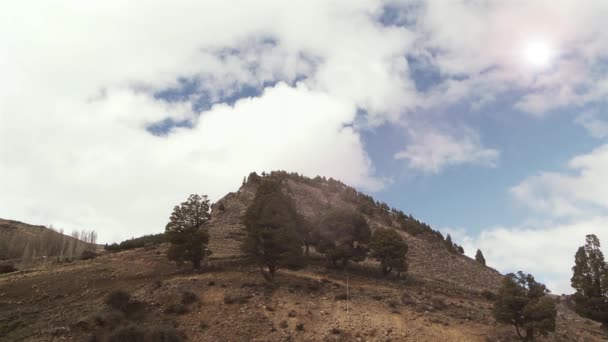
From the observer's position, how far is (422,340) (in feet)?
129

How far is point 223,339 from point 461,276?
51224mm

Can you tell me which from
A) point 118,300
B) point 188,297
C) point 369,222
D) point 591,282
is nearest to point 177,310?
point 188,297

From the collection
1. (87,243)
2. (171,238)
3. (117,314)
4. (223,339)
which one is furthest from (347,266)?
(87,243)

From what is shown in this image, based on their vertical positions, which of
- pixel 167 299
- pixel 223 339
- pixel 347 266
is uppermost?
pixel 347 266

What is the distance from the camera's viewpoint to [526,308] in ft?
136

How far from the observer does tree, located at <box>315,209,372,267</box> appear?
59.0 m

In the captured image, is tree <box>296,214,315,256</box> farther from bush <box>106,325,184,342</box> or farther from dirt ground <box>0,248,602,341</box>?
bush <box>106,325,184,342</box>

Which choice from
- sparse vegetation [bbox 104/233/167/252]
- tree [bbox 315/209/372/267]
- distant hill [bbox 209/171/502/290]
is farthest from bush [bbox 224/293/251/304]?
sparse vegetation [bbox 104/233/167/252]

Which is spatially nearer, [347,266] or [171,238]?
[171,238]

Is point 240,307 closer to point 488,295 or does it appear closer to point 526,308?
point 526,308

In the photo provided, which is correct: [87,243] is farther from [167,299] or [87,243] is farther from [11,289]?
[167,299]

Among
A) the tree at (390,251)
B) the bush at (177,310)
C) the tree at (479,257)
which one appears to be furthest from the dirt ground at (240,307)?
the tree at (479,257)

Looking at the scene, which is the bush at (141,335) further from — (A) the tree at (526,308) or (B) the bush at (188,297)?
(A) the tree at (526,308)

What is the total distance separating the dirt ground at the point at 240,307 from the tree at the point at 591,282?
93.8 inches
